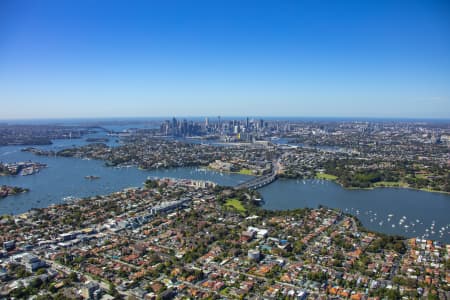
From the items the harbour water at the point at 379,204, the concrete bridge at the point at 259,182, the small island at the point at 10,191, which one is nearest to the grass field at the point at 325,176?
the harbour water at the point at 379,204

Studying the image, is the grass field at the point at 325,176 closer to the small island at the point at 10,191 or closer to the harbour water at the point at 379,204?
the harbour water at the point at 379,204

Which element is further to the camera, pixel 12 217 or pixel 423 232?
pixel 12 217

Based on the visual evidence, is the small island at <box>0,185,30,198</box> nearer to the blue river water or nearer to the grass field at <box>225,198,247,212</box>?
the blue river water

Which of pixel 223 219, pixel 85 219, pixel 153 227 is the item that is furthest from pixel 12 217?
pixel 223 219

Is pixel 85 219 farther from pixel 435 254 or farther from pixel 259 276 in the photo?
pixel 435 254

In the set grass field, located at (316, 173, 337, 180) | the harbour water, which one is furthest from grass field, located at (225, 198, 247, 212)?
grass field, located at (316, 173, 337, 180)

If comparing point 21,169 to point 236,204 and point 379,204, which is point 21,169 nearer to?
point 236,204
